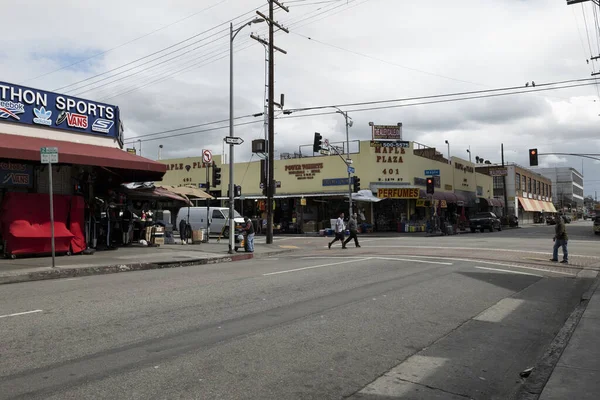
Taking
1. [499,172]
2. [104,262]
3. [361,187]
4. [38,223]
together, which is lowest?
[104,262]

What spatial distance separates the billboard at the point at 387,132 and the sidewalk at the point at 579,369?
36.0 meters

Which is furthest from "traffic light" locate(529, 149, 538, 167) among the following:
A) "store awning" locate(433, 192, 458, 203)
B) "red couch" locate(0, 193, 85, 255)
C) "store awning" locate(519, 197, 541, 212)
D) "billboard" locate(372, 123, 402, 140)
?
"store awning" locate(519, 197, 541, 212)

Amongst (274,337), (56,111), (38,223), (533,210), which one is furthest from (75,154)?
(533,210)

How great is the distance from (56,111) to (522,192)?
7261cm

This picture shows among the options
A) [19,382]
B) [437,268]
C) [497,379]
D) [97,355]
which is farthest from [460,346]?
[437,268]

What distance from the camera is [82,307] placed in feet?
25.3

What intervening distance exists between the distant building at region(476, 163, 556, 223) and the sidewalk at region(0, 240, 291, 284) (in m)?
53.6

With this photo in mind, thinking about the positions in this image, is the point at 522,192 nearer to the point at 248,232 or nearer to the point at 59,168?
the point at 248,232

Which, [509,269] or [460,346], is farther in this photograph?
[509,269]

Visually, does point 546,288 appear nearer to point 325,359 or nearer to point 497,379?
point 497,379

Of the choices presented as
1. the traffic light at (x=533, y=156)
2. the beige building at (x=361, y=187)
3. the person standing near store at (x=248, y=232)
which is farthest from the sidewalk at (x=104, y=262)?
the traffic light at (x=533, y=156)

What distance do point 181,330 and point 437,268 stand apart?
29.4 ft

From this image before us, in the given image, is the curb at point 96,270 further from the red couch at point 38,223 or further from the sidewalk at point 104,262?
the red couch at point 38,223

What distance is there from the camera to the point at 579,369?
4863mm
